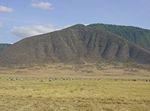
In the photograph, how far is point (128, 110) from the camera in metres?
27.3

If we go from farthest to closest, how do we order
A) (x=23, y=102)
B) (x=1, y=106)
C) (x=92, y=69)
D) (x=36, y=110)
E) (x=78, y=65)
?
1. (x=78, y=65)
2. (x=92, y=69)
3. (x=23, y=102)
4. (x=1, y=106)
5. (x=36, y=110)

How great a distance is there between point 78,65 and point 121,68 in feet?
75.9

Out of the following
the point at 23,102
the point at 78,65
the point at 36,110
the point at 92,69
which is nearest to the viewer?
the point at 36,110

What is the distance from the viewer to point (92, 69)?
602ft

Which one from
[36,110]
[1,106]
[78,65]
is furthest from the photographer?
[78,65]

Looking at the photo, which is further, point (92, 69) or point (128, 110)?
point (92, 69)

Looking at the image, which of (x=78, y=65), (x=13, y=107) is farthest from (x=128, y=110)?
(x=78, y=65)

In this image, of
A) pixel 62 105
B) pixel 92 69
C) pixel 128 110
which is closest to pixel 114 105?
pixel 128 110

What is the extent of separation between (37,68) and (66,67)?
14.6 metres

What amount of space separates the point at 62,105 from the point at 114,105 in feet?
13.1

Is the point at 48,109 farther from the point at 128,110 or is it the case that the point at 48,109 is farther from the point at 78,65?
the point at 78,65

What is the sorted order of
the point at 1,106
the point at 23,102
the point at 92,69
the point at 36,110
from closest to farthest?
the point at 36,110 < the point at 1,106 < the point at 23,102 < the point at 92,69

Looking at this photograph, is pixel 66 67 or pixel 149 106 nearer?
pixel 149 106

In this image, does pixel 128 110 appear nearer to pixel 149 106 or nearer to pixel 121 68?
pixel 149 106
